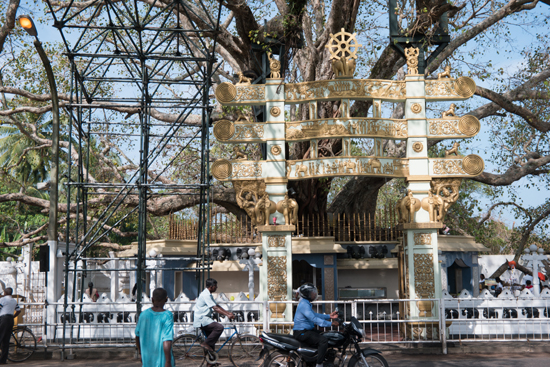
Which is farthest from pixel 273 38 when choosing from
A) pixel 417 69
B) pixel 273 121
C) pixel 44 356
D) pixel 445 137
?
pixel 44 356

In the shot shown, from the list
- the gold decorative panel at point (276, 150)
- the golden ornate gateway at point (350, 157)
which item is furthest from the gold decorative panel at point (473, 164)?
the gold decorative panel at point (276, 150)

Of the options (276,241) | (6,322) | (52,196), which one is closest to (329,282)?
(276,241)

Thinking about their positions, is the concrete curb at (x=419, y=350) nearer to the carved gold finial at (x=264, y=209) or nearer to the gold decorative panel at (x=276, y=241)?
the gold decorative panel at (x=276, y=241)

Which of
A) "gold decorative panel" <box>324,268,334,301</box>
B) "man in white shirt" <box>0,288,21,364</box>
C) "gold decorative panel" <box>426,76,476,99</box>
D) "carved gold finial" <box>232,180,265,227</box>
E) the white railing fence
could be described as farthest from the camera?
"gold decorative panel" <box>324,268,334,301</box>

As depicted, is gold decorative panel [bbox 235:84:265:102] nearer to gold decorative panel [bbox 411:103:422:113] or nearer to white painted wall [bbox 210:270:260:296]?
gold decorative panel [bbox 411:103:422:113]

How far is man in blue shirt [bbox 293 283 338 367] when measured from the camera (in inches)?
270

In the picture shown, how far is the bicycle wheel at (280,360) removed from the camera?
280 inches

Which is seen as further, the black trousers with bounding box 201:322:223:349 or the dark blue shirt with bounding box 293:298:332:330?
the black trousers with bounding box 201:322:223:349

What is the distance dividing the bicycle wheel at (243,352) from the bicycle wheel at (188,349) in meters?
0.53

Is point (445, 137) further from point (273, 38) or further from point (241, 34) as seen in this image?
point (241, 34)

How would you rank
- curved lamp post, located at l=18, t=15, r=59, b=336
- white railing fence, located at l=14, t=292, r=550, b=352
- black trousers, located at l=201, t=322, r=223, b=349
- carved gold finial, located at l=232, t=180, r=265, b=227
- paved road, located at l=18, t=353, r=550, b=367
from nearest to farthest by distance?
black trousers, located at l=201, t=322, r=223, b=349, paved road, located at l=18, t=353, r=550, b=367, curved lamp post, located at l=18, t=15, r=59, b=336, white railing fence, located at l=14, t=292, r=550, b=352, carved gold finial, located at l=232, t=180, r=265, b=227

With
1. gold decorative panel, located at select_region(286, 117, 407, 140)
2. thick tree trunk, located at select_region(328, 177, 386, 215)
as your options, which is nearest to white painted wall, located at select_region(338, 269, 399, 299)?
thick tree trunk, located at select_region(328, 177, 386, 215)

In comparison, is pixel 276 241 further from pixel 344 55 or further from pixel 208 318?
pixel 344 55

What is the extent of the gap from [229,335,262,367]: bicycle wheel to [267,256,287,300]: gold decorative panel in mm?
1402
